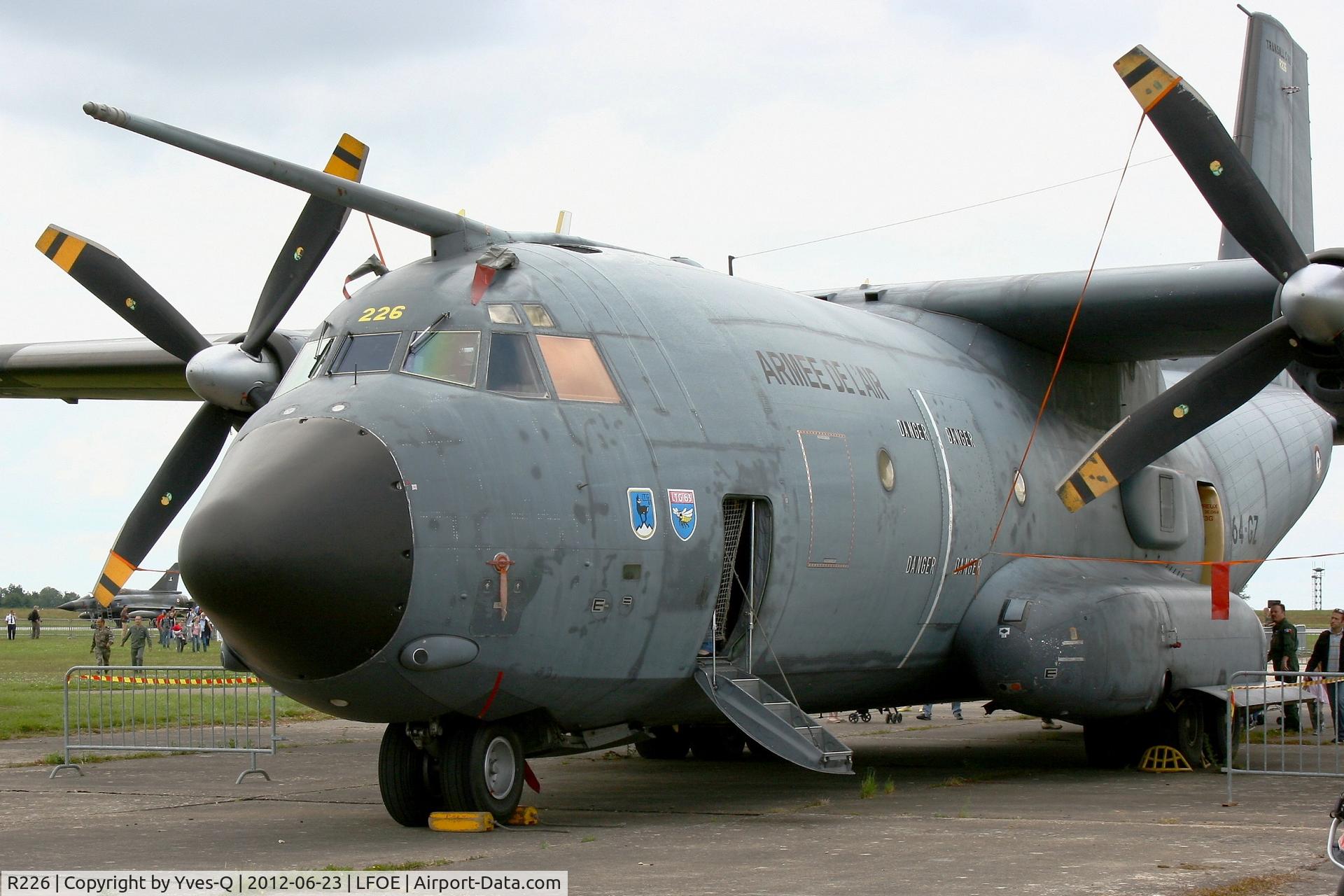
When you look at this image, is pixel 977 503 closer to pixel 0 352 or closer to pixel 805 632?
pixel 805 632

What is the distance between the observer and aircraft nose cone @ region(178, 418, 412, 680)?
8516 mm

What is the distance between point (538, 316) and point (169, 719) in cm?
1308

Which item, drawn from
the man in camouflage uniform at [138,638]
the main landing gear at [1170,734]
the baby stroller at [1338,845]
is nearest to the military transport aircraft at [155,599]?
the man in camouflage uniform at [138,638]

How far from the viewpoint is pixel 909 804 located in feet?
36.9

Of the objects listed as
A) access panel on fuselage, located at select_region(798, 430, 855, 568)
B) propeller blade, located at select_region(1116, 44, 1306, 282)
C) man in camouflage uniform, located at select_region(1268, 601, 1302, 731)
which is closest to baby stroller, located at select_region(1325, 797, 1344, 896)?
access panel on fuselage, located at select_region(798, 430, 855, 568)

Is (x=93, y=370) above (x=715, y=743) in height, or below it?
above

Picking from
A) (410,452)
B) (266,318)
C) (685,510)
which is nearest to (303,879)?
(410,452)

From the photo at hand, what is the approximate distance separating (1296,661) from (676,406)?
38.6 ft

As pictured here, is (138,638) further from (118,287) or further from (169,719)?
(118,287)

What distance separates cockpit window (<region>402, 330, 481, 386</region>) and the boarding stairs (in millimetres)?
2634

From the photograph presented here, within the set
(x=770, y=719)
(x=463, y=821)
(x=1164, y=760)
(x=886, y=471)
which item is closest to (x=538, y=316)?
(x=770, y=719)

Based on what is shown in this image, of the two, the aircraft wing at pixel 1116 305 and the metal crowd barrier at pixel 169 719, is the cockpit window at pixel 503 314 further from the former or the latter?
the aircraft wing at pixel 1116 305

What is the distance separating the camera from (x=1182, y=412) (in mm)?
12852

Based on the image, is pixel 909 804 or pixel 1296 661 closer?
pixel 909 804
